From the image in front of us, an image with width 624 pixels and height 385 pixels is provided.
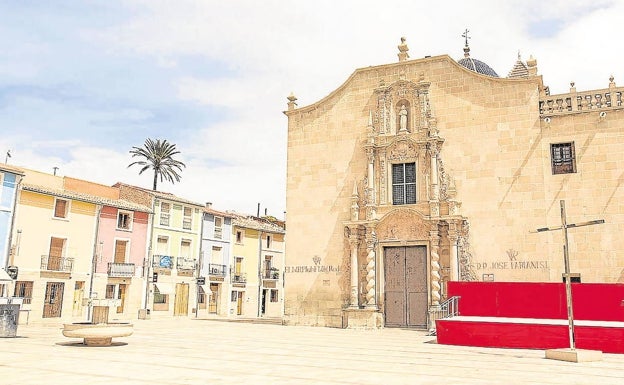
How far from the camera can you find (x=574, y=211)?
61.5ft

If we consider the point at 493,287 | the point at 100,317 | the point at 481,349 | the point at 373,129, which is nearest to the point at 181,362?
the point at 100,317

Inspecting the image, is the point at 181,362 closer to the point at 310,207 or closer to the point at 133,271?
the point at 310,207

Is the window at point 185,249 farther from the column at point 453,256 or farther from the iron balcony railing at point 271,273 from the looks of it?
the column at point 453,256

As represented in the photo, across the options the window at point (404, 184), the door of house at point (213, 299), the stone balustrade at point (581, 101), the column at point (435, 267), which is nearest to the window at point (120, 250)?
the door of house at point (213, 299)

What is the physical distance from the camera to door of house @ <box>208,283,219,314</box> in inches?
1599

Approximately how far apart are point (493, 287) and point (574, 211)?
199 inches

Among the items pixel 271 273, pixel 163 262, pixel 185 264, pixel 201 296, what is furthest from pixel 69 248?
pixel 271 273

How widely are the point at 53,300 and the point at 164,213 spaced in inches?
385

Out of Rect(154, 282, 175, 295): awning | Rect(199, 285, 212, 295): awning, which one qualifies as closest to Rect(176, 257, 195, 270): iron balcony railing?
Rect(154, 282, 175, 295): awning

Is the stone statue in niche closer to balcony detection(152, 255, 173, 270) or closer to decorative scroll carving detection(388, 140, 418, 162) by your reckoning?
decorative scroll carving detection(388, 140, 418, 162)

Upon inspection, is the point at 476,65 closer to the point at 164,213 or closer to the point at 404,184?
the point at 404,184

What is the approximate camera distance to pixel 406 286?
20781 millimetres

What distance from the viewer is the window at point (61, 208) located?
30.8 meters

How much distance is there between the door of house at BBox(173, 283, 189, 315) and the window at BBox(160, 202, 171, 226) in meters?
4.60
